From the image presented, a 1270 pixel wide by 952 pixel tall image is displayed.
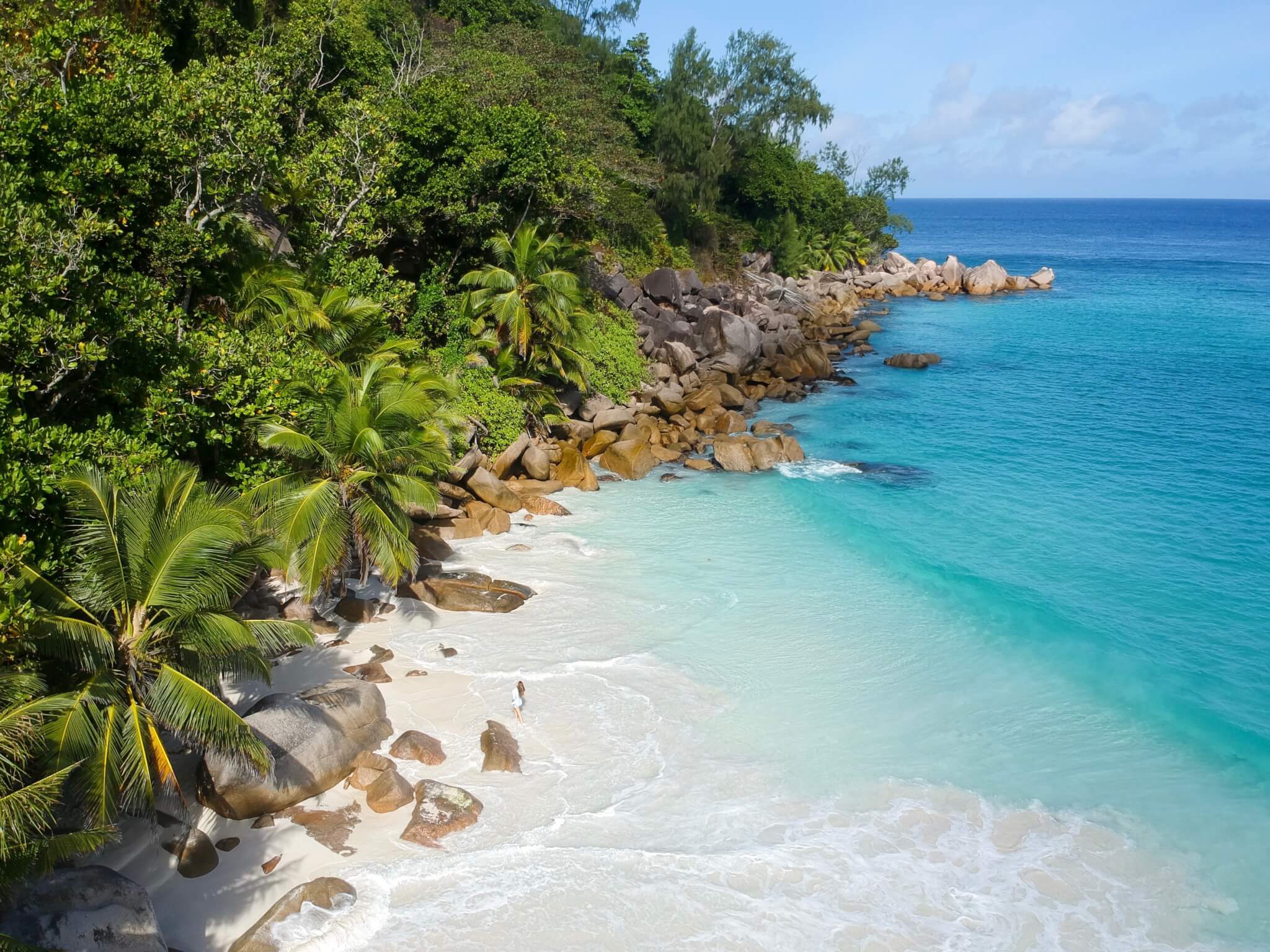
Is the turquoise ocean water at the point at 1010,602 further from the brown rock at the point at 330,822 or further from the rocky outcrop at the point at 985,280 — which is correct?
the rocky outcrop at the point at 985,280

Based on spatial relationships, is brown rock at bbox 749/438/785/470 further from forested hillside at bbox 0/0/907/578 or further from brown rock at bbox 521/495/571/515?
brown rock at bbox 521/495/571/515

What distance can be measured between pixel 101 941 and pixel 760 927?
7569 mm

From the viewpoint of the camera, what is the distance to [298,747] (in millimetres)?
12570

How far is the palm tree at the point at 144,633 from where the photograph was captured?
959 cm

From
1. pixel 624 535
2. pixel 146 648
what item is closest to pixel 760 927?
pixel 146 648

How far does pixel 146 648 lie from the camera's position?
10656mm

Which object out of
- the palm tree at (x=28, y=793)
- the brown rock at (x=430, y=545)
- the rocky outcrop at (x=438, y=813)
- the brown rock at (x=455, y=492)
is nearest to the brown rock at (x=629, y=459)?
the brown rock at (x=455, y=492)

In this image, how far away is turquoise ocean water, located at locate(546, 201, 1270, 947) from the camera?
1462cm

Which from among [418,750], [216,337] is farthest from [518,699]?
[216,337]

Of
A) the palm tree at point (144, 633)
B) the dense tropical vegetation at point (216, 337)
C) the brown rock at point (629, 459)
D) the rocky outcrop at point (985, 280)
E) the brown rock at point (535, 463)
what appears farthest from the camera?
the rocky outcrop at point (985, 280)

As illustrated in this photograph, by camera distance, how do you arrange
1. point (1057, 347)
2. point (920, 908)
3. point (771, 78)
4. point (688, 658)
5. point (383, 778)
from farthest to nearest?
point (771, 78) < point (1057, 347) < point (688, 658) < point (383, 778) < point (920, 908)

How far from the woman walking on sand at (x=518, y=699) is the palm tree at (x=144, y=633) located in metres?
4.52

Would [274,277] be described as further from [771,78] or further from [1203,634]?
[771,78]

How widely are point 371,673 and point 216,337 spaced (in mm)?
6487
